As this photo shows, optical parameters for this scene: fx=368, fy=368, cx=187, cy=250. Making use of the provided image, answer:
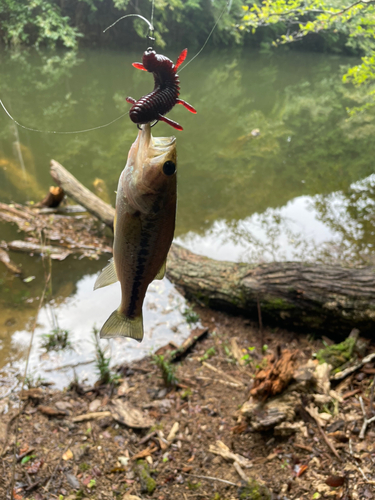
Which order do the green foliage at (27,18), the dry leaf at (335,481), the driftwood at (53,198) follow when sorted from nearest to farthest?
the green foliage at (27,18) < the dry leaf at (335,481) < the driftwood at (53,198)

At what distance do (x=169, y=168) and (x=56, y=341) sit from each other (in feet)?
13.2

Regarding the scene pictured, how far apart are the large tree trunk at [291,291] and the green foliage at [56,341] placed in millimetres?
1759

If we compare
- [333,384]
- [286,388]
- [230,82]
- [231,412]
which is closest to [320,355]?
[333,384]

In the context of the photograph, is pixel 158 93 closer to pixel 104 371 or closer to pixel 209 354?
pixel 104 371

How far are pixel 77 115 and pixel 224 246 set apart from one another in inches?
220

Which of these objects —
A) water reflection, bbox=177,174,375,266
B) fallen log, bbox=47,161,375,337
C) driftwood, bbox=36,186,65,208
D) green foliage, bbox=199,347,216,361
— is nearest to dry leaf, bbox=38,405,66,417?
green foliage, bbox=199,347,216,361

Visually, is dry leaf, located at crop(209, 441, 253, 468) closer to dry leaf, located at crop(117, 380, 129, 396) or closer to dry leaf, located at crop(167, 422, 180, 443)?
dry leaf, located at crop(167, 422, 180, 443)

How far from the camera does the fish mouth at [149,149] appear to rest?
0.99 metres

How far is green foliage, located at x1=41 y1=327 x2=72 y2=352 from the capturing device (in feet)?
14.5

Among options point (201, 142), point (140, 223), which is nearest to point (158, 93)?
point (140, 223)

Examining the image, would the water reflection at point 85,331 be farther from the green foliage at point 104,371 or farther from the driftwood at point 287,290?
the driftwood at point 287,290

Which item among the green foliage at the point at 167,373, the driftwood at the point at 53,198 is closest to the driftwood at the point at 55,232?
the driftwood at the point at 53,198

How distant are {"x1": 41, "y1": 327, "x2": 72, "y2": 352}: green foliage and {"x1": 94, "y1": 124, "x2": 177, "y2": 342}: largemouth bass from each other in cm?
337

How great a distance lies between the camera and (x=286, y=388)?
3.21 metres
